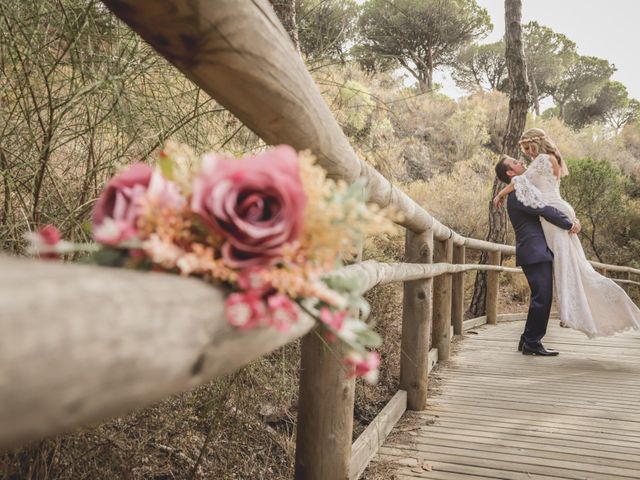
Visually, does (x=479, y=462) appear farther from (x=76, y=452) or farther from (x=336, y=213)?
(x=336, y=213)

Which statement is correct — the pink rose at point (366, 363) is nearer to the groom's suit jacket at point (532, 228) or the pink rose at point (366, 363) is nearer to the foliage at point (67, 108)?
the foliage at point (67, 108)

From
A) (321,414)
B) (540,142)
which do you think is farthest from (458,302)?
(321,414)

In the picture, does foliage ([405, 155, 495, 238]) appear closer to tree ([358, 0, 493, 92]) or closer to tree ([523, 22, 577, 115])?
tree ([358, 0, 493, 92])

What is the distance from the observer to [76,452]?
175cm

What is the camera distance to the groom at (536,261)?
458 cm

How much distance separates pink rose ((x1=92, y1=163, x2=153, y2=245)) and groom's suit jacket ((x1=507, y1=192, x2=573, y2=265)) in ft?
14.4

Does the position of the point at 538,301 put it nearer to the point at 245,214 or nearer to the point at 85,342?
the point at 245,214

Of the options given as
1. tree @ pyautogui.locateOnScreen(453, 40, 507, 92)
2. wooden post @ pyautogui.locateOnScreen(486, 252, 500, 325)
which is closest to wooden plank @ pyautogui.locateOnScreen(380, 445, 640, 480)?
wooden post @ pyautogui.locateOnScreen(486, 252, 500, 325)

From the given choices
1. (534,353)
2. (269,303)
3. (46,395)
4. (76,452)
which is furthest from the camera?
(534,353)

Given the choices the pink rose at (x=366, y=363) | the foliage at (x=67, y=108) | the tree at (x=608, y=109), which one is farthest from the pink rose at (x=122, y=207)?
the tree at (x=608, y=109)

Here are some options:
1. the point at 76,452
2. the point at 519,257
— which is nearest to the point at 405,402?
the point at 76,452

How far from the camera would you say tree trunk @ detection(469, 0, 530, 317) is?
7742mm

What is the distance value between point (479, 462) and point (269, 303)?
7.02ft

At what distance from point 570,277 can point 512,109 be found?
388cm
